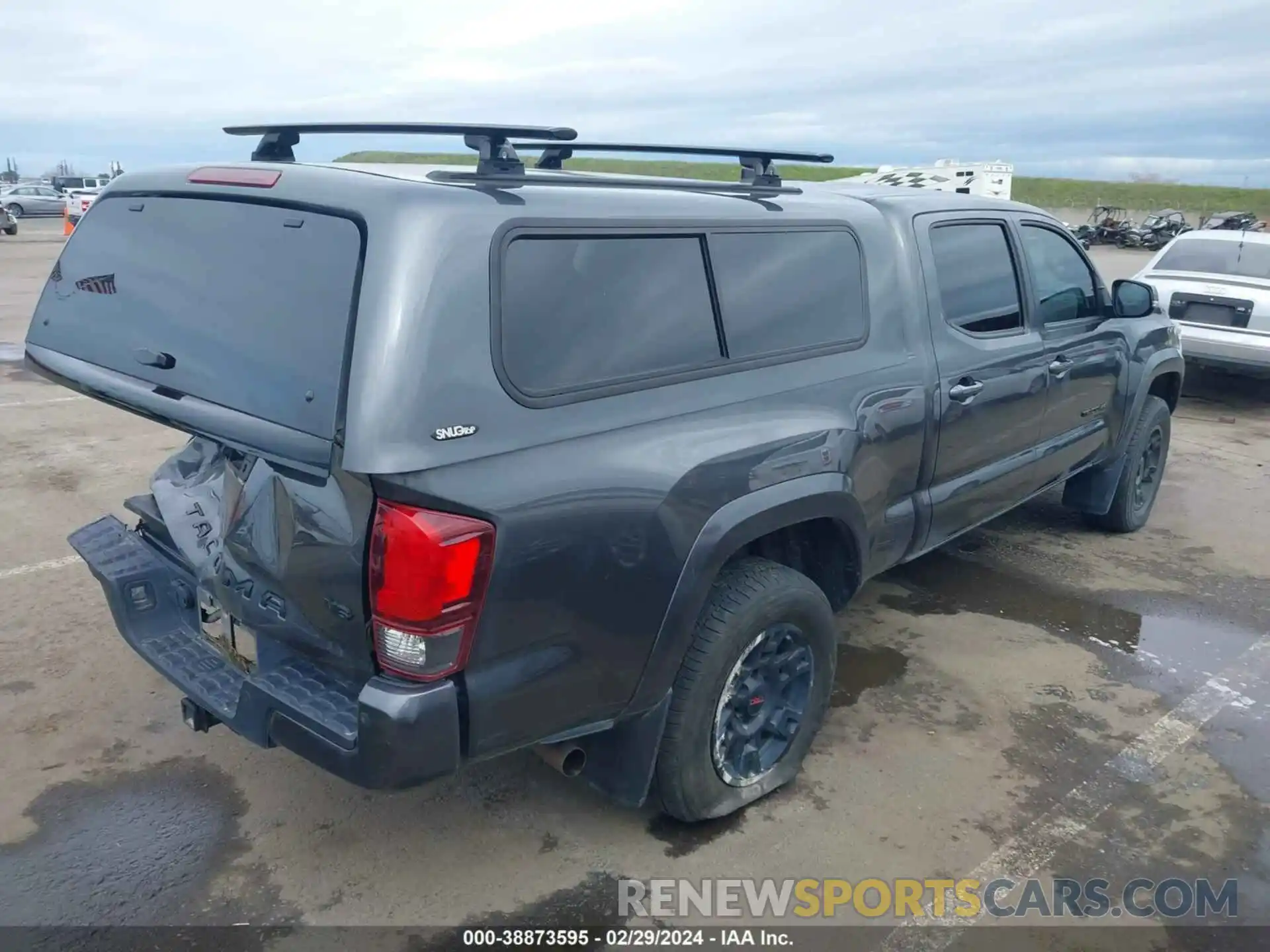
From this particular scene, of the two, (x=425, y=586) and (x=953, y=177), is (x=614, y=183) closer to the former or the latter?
(x=425, y=586)

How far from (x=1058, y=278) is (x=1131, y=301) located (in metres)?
0.65

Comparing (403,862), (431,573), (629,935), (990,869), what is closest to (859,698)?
(990,869)

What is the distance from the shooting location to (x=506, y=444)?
93.0 inches

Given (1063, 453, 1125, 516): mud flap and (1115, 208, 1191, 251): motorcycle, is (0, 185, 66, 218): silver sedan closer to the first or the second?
(1115, 208, 1191, 251): motorcycle

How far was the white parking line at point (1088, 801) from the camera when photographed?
282 cm

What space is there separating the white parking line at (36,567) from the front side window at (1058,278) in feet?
15.8

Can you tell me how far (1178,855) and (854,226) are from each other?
231cm

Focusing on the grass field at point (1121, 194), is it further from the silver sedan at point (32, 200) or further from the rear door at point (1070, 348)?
the rear door at point (1070, 348)

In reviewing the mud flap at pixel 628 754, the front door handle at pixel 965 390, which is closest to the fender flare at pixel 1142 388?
the front door handle at pixel 965 390

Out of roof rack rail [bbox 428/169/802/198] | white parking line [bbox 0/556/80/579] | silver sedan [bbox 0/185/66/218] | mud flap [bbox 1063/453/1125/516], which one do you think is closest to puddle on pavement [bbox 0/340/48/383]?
white parking line [bbox 0/556/80/579]

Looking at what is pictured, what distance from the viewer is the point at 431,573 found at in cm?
225

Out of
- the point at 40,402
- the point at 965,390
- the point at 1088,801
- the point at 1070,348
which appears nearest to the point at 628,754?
the point at 1088,801

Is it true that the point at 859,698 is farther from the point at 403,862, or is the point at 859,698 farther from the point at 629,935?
the point at 403,862

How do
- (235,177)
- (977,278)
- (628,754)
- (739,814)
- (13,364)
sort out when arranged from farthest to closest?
(13,364), (977,278), (739,814), (628,754), (235,177)
